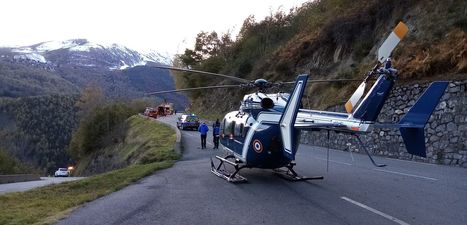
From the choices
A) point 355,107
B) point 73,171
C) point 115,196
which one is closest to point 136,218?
point 115,196

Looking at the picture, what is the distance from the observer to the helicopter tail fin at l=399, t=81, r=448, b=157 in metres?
9.79

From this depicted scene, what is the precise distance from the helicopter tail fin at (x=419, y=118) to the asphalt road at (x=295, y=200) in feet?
3.64

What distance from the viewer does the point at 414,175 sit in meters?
13.4

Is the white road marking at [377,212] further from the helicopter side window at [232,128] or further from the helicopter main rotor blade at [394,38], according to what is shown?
the helicopter side window at [232,128]

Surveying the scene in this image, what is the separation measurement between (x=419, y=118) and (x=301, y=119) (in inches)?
110

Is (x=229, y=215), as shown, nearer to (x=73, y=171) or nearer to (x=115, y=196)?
(x=115, y=196)

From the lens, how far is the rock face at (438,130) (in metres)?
16.9

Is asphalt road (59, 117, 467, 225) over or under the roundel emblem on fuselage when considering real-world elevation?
under

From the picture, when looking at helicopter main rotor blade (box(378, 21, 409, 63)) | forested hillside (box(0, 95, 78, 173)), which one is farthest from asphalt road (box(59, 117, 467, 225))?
forested hillside (box(0, 95, 78, 173))

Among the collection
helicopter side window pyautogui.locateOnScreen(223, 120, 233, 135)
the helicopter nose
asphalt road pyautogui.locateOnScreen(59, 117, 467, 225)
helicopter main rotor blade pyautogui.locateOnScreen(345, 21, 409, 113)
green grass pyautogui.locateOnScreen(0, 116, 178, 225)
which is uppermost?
helicopter main rotor blade pyautogui.locateOnScreen(345, 21, 409, 113)

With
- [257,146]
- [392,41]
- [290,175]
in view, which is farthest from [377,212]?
[290,175]

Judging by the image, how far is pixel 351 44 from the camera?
112 feet

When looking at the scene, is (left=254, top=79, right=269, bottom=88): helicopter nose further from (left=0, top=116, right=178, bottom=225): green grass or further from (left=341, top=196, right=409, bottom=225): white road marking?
(left=0, top=116, right=178, bottom=225): green grass

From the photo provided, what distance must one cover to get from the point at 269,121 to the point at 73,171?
205ft
